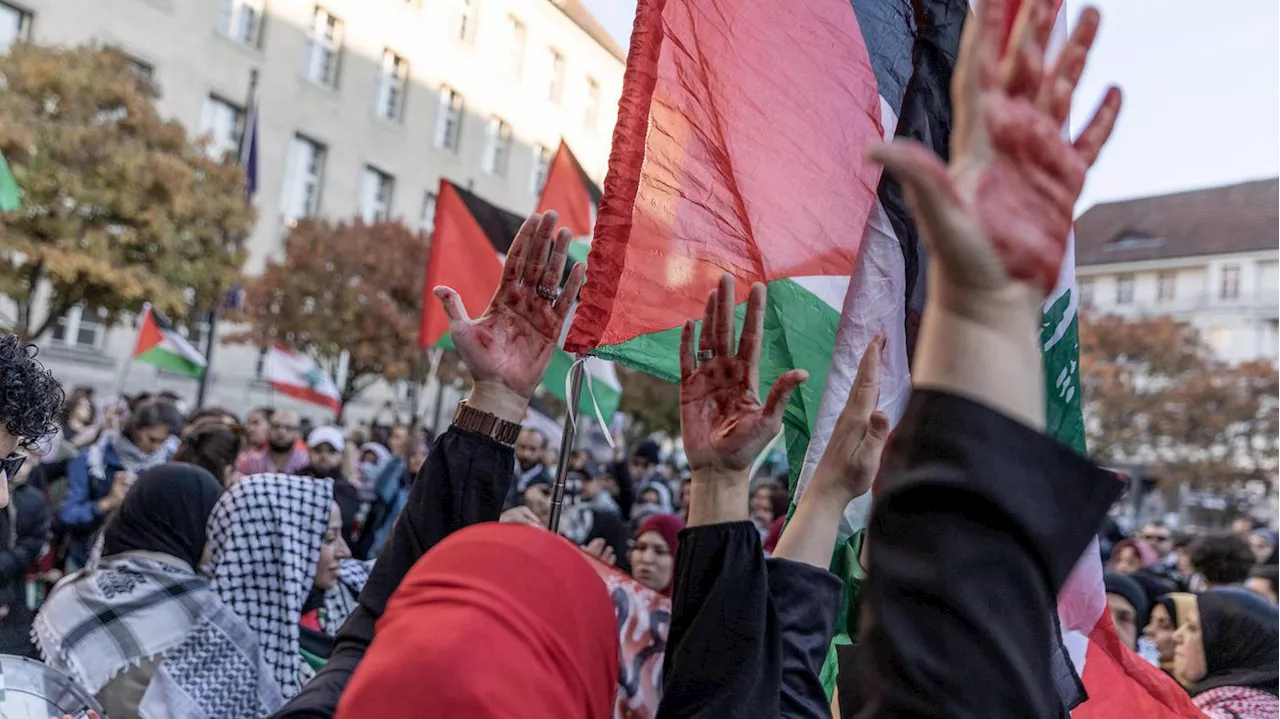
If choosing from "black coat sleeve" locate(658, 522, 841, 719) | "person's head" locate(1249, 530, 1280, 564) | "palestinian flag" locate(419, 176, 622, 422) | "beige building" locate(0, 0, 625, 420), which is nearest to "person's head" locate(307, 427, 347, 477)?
"palestinian flag" locate(419, 176, 622, 422)

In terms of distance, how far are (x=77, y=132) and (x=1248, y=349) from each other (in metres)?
48.0

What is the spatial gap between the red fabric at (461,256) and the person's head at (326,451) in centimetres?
102

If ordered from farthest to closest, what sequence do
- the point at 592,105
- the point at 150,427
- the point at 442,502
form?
the point at 592,105, the point at 150,427, the point at 442,502

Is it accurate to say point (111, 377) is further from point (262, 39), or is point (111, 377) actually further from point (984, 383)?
point (984, 383)

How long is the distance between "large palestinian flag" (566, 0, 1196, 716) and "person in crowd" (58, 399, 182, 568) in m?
4.66

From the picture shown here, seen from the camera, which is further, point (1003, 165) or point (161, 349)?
point (161, 349)

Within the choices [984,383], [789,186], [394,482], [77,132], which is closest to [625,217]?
[789,186]

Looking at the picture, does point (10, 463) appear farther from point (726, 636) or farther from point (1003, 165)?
point (1003, 165)

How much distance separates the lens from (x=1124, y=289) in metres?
52.4

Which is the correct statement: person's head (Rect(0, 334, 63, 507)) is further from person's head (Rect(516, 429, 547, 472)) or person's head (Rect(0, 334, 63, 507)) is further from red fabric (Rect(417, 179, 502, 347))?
person's head (Rect(516, 429, 547, 472))

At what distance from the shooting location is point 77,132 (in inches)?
591

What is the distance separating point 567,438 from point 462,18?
1161 inches

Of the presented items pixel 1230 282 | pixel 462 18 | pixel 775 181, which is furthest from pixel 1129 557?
pixel 1230 282

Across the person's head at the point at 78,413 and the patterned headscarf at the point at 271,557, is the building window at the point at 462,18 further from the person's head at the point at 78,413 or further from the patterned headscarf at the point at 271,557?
the patterned headscarf at the point at 271,557
